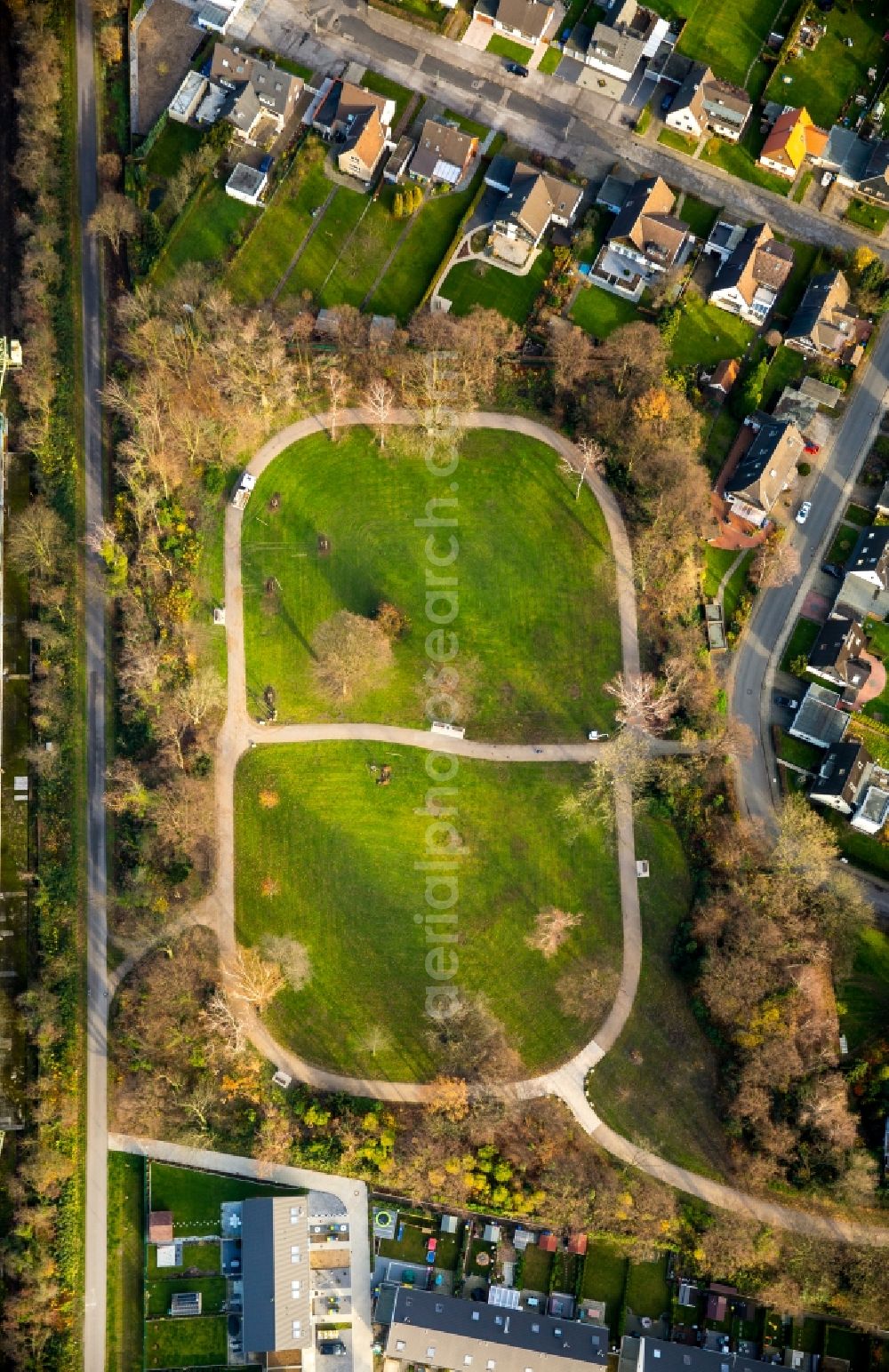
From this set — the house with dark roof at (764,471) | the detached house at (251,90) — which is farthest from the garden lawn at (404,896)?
the detached house at (251,90)

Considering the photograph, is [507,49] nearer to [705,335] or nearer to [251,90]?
[251,90]

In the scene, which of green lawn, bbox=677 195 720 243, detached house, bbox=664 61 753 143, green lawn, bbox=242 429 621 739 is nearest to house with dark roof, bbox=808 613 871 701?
green lawn, bbox=242 429 621 739

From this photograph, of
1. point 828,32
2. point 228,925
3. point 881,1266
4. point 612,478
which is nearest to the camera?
point 881,1266

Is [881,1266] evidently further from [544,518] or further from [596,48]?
[596,48]

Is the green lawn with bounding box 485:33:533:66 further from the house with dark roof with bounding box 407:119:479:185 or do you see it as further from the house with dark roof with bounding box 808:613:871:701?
the house with dark roof with bounding box 808:613:871:701

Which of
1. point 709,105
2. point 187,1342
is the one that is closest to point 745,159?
point 709,105

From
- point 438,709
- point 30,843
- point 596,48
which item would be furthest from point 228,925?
point 596,48
